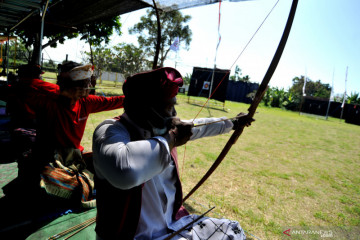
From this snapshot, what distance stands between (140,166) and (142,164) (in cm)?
1

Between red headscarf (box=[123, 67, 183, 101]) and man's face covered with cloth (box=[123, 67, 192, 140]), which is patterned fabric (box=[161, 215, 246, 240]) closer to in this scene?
man's face covered with cloth (box=[123, 67, 192, 140])

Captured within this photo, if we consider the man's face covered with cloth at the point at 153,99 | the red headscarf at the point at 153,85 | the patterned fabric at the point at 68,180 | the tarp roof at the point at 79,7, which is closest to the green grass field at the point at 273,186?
the patterned fabric at the point at 68,180

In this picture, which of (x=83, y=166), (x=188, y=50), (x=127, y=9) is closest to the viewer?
(x=83, y=166)

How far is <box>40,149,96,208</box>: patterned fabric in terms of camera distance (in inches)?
77.7

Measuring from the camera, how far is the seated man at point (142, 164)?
0.86m

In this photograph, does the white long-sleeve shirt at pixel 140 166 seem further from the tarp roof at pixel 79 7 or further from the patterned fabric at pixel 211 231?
the tarp roof at pixel 79 7

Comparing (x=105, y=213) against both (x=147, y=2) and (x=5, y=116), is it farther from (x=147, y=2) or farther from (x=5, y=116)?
(x=5, y=116)

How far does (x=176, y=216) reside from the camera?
1.38 m

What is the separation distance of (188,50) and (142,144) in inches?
953

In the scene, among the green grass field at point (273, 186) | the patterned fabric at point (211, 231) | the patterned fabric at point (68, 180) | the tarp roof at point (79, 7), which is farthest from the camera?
the tarp roof at point (79, 7)

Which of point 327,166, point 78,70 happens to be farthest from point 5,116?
point 327,166

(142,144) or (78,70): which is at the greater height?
(78,70)

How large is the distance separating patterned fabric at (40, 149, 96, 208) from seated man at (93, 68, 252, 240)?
46.4 inches

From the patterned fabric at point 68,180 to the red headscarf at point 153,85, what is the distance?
149cm
